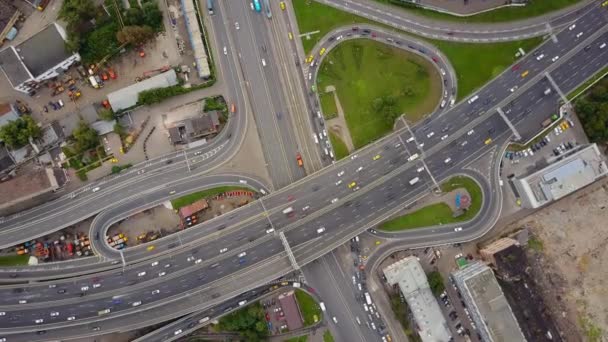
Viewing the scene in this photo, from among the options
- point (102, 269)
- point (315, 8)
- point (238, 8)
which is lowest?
point (102, 269)

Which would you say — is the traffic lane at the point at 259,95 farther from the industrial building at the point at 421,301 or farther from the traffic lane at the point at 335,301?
the industrial building at the point at 421,301

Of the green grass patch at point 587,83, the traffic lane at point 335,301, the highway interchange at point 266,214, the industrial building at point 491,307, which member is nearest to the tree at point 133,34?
the highway interchange at point 266,214

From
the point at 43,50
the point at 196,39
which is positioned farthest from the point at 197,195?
the point at 43,50

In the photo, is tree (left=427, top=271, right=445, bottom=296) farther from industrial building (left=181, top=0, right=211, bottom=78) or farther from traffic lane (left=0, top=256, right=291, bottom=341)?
industrial building (left=181, top=0, right=211, bottom=78)

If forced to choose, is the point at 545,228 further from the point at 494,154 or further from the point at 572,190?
the point at 494,154

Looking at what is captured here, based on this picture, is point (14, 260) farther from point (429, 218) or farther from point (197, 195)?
point (429, 218)

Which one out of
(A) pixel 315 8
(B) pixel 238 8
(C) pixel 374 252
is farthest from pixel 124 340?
(A) pixel 315 8
